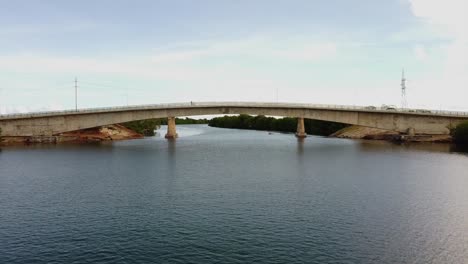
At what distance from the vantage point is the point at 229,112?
398ft

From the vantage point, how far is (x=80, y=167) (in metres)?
60.5

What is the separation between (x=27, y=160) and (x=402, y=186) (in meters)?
60.5

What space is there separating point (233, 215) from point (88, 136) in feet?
343

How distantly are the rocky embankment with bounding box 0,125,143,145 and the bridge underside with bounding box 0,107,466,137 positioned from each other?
196cm

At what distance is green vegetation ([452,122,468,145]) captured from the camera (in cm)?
10024

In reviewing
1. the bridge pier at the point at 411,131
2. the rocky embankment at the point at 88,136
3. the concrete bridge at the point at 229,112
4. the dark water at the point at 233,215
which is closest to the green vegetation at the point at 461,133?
the concrete bridge at the point at 229,112

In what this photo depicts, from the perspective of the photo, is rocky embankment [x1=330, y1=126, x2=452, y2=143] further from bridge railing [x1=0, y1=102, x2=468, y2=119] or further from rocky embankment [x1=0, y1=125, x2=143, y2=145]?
rocky embankment [x1=0, y1=125, x2=143, y2=145]

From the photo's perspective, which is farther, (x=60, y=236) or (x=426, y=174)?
(x=426, y=174)

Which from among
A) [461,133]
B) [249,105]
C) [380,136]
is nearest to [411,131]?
[380,136]

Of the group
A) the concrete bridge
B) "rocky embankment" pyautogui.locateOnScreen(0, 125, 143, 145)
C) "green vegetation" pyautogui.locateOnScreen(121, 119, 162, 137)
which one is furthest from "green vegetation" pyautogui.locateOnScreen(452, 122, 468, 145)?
"green vegetation" pyautogui.locateOnScreen(121, 119, 162, 137)

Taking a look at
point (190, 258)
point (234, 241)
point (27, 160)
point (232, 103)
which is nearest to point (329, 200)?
point (234, 241)

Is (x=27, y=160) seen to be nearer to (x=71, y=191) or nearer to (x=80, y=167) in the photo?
(x=80, y=167)

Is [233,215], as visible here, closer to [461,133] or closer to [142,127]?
[461,133]

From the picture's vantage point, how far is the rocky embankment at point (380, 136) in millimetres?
114750
